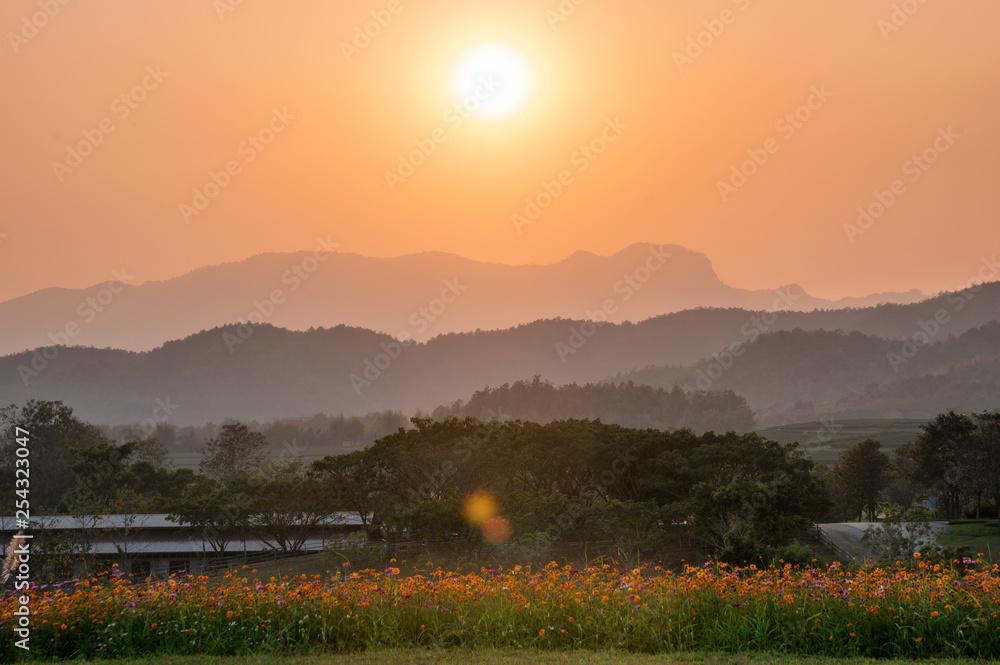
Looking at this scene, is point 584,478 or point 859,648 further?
point 584,478

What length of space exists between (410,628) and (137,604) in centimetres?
416

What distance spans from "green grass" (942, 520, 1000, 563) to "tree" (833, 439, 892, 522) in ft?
46.8

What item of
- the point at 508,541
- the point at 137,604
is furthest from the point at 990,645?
the point at 508,541

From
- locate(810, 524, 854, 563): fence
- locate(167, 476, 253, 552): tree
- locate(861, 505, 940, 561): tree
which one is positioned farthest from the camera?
locate(167, 476, 253, 552): tree

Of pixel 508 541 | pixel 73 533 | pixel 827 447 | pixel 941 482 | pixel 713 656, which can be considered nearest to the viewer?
pixel 713 656

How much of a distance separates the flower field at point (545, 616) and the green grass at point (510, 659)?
1.13 ft

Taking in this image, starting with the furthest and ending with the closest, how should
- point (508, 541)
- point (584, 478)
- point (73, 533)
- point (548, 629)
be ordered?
point (584, 478) → point (73, 533) → point (508, 541) → point (548, 629)

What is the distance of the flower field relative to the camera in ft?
33.9

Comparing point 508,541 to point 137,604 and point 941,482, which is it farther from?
point 941,482

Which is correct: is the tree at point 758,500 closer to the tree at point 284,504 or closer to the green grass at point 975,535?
the green grass at point 975,535

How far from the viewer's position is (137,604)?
1152 cm

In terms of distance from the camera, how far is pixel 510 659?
9805 millimetres

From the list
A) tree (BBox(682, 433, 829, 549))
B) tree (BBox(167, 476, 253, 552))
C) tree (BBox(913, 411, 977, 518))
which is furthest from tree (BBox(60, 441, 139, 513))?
tree (BBox(913, 411, 977, 518))

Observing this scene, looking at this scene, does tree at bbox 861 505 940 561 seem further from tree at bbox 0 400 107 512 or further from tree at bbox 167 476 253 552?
tree at bbox 0 400 107 512
